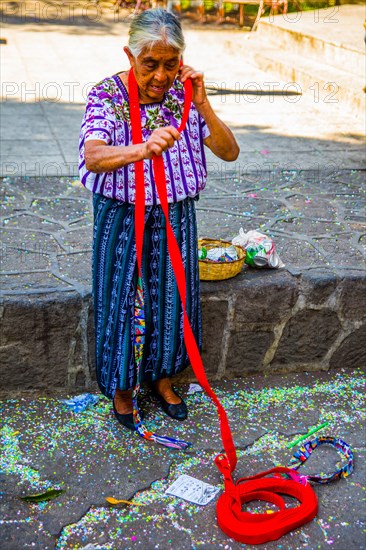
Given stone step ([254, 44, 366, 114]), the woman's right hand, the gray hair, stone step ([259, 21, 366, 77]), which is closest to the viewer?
the woman's right hand

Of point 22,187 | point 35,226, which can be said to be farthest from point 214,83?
point 35,226

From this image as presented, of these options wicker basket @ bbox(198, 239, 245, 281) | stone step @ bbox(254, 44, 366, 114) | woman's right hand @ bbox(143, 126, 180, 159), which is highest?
woman's right hand @ bbox(143, 126, 180, 159)

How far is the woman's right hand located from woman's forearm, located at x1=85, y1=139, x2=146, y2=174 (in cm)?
3

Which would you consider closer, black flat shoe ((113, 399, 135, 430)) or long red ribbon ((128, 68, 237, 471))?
long red ribbon ((128, 68, 237, 471))

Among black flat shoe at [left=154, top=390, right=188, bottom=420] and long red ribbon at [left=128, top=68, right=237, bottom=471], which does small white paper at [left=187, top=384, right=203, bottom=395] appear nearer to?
black flat shoe at [left=154, top=390, right=188, bottom=420]

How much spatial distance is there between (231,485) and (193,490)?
0.17 metres

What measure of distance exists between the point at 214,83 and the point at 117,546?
21.3 feet

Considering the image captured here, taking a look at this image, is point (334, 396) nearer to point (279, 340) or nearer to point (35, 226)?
point (279, 340)

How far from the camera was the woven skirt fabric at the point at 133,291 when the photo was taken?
10.1 feet

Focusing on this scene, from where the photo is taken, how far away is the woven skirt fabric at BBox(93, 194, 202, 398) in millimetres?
3088

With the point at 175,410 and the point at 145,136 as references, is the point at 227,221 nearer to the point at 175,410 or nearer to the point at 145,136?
the point at 175,410

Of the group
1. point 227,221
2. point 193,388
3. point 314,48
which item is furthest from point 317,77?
point 193,388

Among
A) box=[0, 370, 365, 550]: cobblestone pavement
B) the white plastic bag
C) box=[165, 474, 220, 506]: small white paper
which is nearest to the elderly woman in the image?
box=[0, 370, 365, 550]: cobblestone pavement

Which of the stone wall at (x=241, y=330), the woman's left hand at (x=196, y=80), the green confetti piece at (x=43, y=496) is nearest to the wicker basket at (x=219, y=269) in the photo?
the stone wall at (x=241, y=330)
